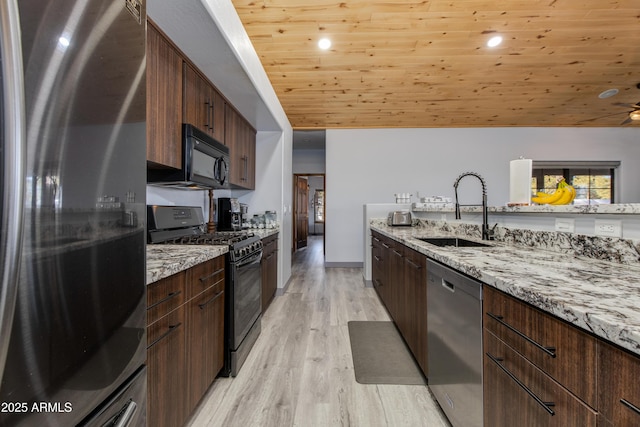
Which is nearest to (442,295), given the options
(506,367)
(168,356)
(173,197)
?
(506,367)

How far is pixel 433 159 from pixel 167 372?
204 inches

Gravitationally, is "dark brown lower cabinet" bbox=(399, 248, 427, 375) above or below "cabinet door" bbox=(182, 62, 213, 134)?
below

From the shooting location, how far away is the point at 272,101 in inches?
118

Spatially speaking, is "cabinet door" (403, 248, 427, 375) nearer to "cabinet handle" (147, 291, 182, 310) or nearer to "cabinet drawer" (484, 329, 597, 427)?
"cabinet drawer" (484, 329, 597, 427)

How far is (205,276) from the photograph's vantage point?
1.40 meters

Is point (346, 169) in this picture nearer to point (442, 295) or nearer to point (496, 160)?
point (496, 160)

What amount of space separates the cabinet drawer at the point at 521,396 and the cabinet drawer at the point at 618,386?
5 centimetres

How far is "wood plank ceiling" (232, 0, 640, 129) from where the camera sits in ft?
7.90

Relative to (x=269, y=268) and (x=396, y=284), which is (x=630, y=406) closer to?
(x=396, y=284)

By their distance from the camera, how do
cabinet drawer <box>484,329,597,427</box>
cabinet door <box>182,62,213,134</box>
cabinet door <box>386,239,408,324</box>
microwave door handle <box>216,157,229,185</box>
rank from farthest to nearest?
1. microwave door handle <box>216,157,229,185</box>
2. cabinet door <box>386,239,408,324</box>
3. cabinet door <box>182,62,213,134</box>
4. cabinet drawer <box>484,329,597,427</box>

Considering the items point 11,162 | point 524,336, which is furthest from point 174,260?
point 524,336

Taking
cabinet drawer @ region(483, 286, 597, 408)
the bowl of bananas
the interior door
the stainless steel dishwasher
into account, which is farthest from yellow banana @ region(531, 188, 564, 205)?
the interior door

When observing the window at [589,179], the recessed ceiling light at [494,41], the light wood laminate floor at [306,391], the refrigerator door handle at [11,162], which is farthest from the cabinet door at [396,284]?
the window at [589,179]

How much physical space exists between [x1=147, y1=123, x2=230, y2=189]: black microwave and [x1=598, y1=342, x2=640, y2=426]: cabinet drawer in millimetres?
2083
